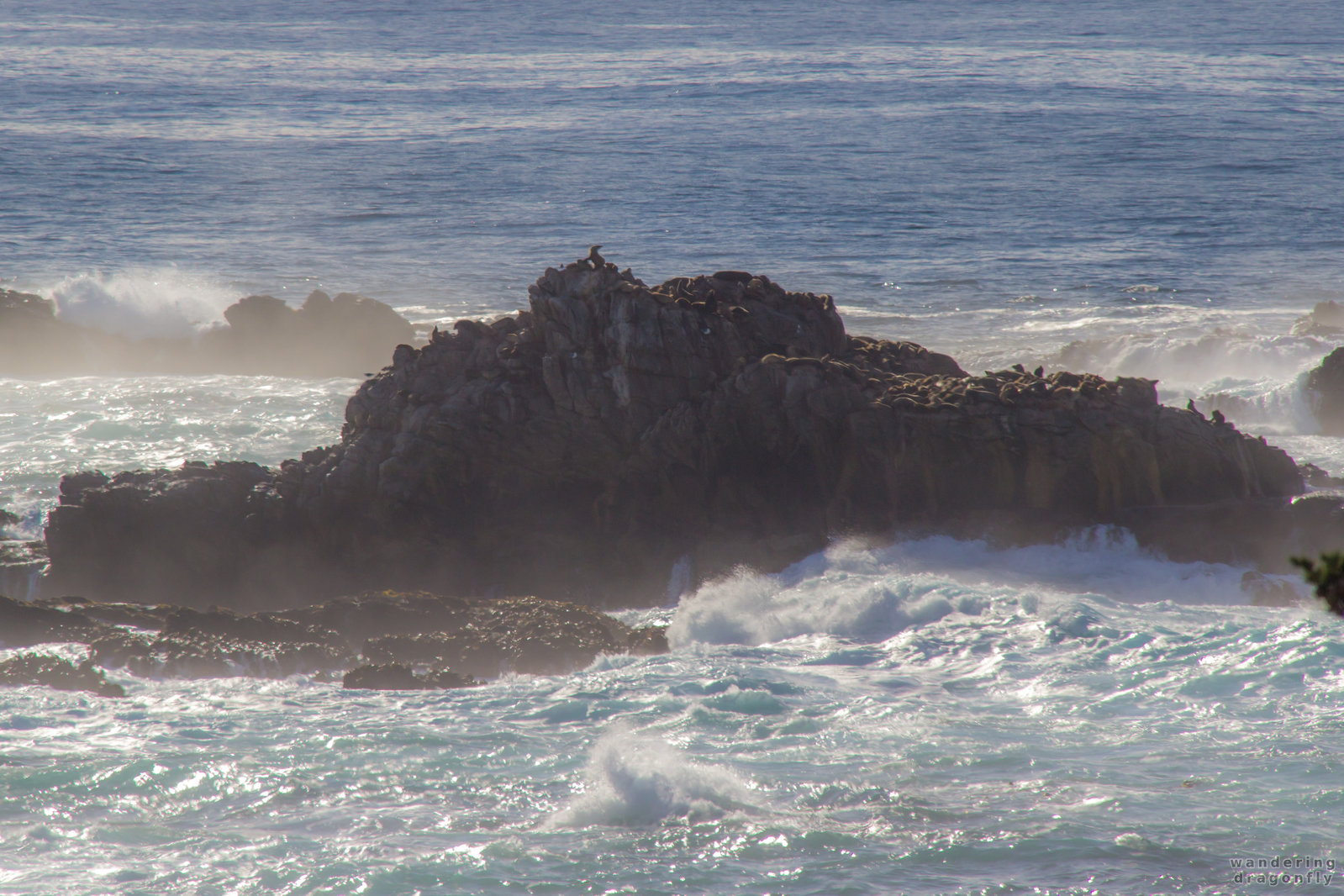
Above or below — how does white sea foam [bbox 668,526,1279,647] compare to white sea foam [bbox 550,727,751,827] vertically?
above

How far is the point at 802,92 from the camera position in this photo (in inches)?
2574

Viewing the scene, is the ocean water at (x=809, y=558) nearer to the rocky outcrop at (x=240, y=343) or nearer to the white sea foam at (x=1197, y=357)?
the white sea foam at (x=1197, y=357)

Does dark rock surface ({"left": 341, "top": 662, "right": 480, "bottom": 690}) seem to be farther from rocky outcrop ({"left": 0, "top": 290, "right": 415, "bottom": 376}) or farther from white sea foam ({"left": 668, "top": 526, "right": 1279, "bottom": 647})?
rocky outcrop ({"left": 0, "top": 290, "right": 415, "bottom": 376})

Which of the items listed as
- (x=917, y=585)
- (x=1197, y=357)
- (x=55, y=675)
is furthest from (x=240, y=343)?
(x=1197, y=357)

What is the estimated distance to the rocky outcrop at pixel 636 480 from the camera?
16469 millimetres

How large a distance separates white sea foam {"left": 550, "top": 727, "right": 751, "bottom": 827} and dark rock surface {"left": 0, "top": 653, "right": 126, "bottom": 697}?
18.9ft

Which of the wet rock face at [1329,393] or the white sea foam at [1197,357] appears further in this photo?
the white sea foam at [1197,357]

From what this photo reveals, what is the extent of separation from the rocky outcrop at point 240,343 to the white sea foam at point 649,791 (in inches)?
737

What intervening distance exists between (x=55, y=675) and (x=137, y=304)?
19.7 metres

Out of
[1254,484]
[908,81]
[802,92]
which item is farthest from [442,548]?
[908,81]

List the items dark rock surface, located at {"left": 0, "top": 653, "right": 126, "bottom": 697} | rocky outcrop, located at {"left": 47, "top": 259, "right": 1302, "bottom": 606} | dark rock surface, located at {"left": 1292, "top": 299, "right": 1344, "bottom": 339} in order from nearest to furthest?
dark rock surface, located at {"left": 0, "top": 653, "right": 126, "bottom": 697} → rocky outcrop, located at {"left": 47, "top": 259, "right": 1302, "bottom": 606} → dark rock surface, located at {"left": 1292, "top": 299, "right": 1344, "bottom": 339}

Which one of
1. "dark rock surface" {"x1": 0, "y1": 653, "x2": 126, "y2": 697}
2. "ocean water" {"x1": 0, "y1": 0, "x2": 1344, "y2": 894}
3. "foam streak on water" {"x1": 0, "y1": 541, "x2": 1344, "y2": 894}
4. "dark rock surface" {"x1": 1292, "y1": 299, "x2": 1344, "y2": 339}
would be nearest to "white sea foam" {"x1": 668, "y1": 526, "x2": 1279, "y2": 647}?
"ocean water" {"x1": 0, "y1": 0, "x2": 1344, "y2": 894}

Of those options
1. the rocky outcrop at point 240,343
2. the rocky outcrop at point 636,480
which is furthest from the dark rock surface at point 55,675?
the rocky outcrop at point 240,343

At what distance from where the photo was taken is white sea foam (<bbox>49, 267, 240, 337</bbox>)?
3014cm
